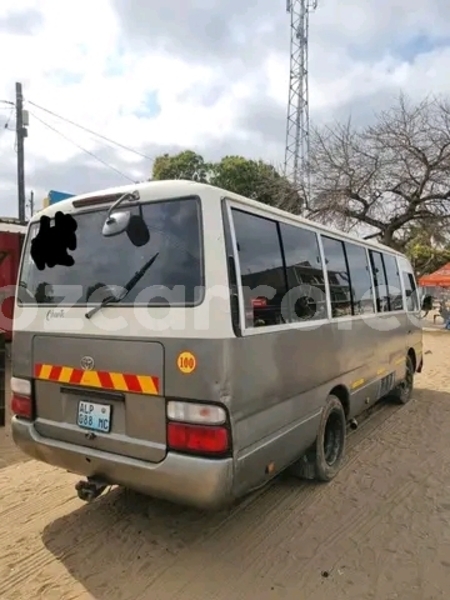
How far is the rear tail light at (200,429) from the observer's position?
272cm

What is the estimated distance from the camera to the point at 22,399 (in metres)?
3.49

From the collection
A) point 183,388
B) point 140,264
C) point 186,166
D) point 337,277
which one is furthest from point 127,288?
point 186,166

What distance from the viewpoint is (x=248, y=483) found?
297 cm

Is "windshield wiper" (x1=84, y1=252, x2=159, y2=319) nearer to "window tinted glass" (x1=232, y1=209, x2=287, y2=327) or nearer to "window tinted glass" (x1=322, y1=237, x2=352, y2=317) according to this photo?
"window tinted glass" (x1=232, y1=209, x2=287, y2=327)

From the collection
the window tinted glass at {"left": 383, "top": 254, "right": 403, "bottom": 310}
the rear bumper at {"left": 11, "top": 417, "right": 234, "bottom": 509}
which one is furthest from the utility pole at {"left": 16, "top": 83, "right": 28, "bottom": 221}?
the rear bumper at {"left": 11, "top": 417, "right": 234, "bottom": 509}

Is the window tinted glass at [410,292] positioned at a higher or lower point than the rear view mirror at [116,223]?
lower

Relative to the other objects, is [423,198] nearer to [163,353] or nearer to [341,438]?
[341,438]

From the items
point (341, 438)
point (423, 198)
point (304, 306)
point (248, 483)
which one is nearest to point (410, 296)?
point (341, 438)

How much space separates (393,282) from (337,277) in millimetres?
2402

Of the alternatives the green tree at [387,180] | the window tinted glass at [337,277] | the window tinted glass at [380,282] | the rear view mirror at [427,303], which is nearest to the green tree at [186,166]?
the green tree at [387,180]

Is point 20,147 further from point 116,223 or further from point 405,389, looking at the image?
point 116,223

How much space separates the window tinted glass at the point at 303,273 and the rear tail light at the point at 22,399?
2.06 meters

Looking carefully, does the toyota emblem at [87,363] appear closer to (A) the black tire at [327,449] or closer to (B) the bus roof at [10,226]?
(A) the black tire at [327,449]

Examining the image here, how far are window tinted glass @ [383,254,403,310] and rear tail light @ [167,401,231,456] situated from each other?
13.7 feet
